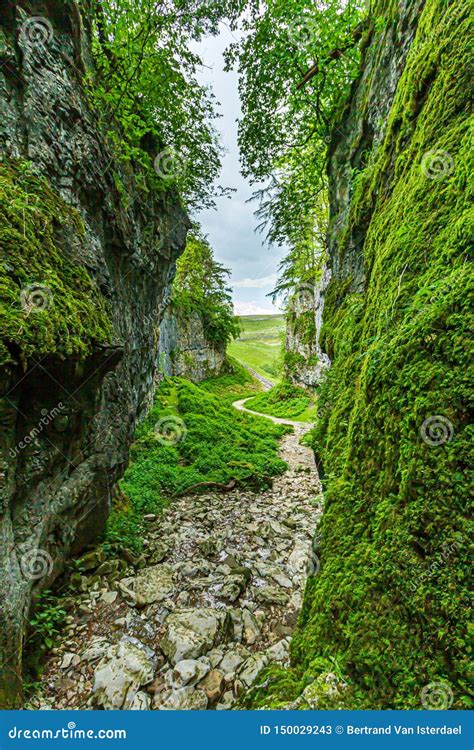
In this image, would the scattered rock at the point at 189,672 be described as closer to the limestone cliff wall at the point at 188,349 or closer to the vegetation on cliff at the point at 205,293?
the limestone cliff wall at the point at 188,349

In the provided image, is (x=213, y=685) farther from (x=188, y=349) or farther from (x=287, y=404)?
(x=188, y=349)

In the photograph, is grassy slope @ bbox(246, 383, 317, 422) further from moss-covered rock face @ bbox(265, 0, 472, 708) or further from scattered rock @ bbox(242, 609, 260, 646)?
moss-covered rock face @ bbox(265, 0, 472, 708)

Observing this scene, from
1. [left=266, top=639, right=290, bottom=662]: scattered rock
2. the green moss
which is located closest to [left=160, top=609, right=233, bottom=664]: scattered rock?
[left=266, top=639, right=290, bottom=662]: scattered rock

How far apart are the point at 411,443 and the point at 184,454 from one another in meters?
10.6

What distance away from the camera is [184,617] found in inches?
160

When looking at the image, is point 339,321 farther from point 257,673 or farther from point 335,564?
point 257,673

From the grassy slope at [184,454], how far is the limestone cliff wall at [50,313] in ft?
6.05

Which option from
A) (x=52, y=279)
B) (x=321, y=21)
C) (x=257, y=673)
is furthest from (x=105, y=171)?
(x=257, y=673)

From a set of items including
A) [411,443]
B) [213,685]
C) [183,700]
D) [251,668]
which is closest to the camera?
[411,443]

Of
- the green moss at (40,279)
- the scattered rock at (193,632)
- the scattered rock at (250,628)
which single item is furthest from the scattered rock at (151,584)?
the green moss at (40,279)

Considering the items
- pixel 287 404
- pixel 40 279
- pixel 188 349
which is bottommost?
pixel 287 404

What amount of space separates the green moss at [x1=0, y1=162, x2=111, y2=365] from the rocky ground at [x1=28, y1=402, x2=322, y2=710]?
3.93 metres

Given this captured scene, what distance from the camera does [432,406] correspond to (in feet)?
6.51

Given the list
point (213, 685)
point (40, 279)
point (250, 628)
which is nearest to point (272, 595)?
point (250, 628)
